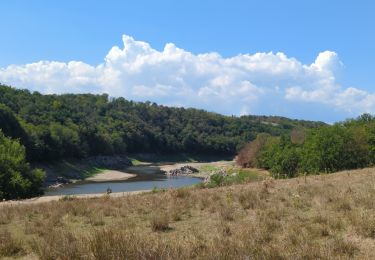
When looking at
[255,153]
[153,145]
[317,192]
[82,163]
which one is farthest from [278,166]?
[153,145]

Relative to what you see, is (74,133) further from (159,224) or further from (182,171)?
(159,224)

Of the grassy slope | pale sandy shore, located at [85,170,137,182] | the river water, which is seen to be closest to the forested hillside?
pale sandy shore, located at [85,170,137,182]

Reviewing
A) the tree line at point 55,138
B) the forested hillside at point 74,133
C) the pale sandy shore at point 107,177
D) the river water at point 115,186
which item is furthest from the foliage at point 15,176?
the forested hillside at point 74,133

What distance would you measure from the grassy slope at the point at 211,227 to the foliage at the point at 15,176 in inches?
1242

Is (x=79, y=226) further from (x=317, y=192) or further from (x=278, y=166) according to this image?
(x=278, y=166)

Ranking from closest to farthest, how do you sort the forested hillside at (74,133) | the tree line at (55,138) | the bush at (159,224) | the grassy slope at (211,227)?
the grassy slope at (211,227) → the bush at (159,224) → the tree line at (55,138) → the forested hillside at (74,133)

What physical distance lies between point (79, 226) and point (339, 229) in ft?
21.9

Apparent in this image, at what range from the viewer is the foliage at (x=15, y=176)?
153 feet

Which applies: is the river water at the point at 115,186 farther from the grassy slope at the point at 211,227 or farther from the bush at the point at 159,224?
the bush at the point at 159,224

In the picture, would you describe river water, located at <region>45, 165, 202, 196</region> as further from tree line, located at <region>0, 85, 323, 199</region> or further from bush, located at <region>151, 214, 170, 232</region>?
bush, located at <region>151, 214, 170, 232</region>

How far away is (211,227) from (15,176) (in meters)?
41.3

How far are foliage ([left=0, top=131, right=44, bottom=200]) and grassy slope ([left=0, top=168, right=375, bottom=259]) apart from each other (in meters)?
31.5

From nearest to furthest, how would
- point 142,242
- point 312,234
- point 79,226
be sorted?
point 142,242, point 312,234, point 79,226

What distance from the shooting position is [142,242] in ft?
25.0
